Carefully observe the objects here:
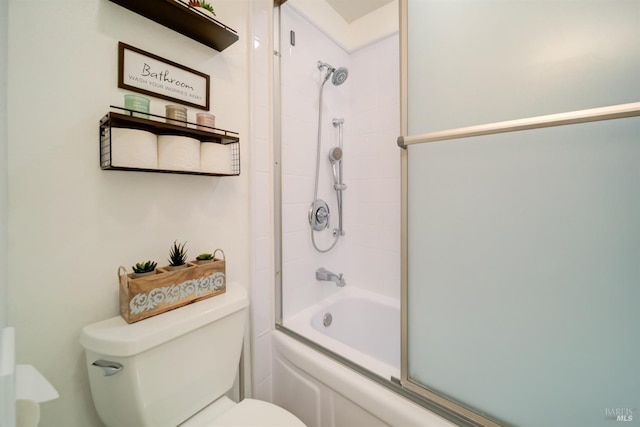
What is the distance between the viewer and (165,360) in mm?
770

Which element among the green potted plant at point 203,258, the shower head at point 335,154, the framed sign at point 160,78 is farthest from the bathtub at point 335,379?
the framed sign at point 160,78

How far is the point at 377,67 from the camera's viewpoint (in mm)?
1739

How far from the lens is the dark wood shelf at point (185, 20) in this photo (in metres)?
0.83

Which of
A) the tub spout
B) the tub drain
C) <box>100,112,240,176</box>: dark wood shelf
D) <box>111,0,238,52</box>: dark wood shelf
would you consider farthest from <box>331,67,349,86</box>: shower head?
the tub drain

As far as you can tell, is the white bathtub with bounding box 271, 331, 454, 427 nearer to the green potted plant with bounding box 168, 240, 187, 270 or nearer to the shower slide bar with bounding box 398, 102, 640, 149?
the green potted plant with bounding box 168, 240, 187, 270

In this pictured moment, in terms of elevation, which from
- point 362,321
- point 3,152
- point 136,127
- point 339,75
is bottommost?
point 362,321

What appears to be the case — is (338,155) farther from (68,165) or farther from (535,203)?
(68,165)

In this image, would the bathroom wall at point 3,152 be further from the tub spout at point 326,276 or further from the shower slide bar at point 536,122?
the tub spout at point 326,276

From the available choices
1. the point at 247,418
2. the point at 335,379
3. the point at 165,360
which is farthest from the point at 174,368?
the point at 335,379

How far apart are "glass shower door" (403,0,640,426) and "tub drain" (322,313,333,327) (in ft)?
2.47

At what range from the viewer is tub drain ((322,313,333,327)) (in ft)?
5.11

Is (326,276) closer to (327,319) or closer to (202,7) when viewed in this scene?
(327,319)

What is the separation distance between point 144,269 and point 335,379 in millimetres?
779

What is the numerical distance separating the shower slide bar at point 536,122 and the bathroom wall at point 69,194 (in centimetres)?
93
